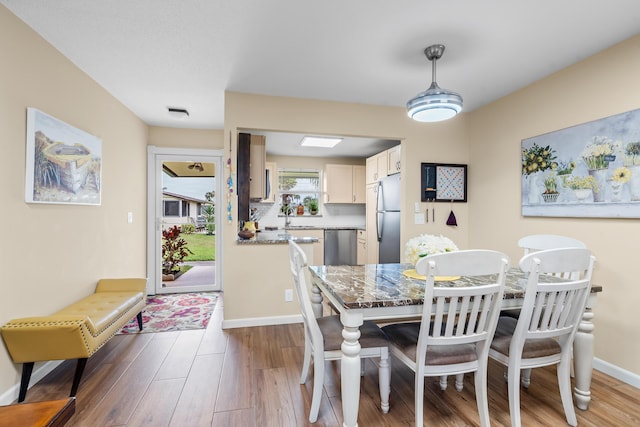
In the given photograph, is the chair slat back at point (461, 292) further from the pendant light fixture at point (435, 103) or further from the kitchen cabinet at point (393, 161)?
the kitchen cabinet at point (393, 161)

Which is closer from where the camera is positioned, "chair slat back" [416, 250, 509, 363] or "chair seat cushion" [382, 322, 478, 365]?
"chair slat back" [416, 250, 509, 363]

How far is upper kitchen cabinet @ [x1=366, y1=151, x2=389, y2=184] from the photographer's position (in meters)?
4.33

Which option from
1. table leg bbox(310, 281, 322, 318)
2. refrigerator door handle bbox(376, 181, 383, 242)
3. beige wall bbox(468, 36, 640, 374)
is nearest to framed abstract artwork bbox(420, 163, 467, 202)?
beige wall bbox(468, 36, 640, 374)

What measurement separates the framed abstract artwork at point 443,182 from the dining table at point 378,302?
145cm

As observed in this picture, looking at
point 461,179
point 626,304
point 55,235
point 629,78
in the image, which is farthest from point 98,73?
point 626,304

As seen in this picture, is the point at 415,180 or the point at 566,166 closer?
the point at 566,166

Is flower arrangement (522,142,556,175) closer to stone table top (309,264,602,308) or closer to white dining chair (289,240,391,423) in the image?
stone table top (309,264,602,308)

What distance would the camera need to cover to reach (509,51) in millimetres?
2268

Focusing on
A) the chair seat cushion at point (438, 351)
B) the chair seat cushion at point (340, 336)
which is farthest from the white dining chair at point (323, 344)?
the chair seat cushion at point (438, 351)

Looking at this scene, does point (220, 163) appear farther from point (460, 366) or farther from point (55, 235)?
point (460, 366)

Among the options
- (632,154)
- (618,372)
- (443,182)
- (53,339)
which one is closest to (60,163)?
(53,339)

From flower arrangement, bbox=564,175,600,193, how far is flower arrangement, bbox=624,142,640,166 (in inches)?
9.0

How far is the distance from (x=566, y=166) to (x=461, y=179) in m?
1.19

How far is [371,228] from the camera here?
4879 mm
